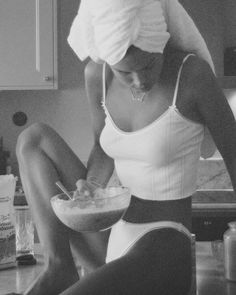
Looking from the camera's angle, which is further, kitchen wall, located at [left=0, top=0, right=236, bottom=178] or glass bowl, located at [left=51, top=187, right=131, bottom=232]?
kitchen wall, located at [left=0, top=0, right=236, bottom=178]

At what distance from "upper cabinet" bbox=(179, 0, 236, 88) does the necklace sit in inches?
72.3

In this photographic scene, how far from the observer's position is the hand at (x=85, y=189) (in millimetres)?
1436

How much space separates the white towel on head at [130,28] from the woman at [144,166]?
2 centimetres

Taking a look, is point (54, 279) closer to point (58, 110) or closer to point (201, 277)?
point (201, 277)

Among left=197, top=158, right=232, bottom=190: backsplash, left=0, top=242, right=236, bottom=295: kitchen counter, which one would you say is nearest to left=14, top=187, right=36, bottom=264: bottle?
left=0, top=242, right=236, bottom=295: kitchen counter

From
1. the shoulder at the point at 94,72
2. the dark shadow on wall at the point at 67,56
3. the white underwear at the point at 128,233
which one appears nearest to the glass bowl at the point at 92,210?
the white underwear at the point at 128,233

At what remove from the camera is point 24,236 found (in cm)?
184

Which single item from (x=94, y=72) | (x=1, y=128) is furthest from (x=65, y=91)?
(x=94, y=72)

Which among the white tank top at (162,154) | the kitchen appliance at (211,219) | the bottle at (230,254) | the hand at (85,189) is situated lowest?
the kitchen appliance at (211,219)

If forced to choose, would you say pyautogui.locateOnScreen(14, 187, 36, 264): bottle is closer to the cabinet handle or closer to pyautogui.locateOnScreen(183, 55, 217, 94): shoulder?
pyautogui.locateOnScreen(183, 55, 217, 94): shoulder

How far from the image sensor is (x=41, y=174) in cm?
167

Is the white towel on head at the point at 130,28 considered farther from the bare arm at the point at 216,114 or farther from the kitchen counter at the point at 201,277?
the kitchen counter at the point at 201,277

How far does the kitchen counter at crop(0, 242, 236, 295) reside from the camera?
143 cm

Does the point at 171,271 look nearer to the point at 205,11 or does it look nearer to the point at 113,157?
the point at 113,157
